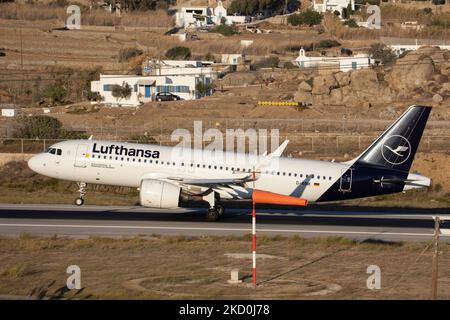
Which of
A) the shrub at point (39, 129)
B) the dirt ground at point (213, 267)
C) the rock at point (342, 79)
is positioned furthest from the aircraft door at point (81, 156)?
the rock at point (342, 79)

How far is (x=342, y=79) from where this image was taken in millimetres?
103875

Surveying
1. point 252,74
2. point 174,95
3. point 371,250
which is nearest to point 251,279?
point 371,250

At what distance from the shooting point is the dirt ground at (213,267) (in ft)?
89.3

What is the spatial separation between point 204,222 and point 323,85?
6224 cm

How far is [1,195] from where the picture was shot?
5178cm

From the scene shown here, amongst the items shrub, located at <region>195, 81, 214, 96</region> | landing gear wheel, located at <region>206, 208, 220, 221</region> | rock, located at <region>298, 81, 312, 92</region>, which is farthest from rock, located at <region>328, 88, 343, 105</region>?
landing gear wheel, located at <region>206, 208, 220, 221</region>

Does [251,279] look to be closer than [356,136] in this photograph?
Yes

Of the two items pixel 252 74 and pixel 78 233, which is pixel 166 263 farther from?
pixel 252 74

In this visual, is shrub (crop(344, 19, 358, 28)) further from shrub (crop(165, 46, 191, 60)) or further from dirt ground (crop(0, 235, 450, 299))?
dirt ground (crop(0, 235, 450, 299))

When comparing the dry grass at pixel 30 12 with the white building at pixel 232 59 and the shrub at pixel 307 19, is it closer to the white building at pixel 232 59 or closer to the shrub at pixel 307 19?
the white building at pixel 232 59

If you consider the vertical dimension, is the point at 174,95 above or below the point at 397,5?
below

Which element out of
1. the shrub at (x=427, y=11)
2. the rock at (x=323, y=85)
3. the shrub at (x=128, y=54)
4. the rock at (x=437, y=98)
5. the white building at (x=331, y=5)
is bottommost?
the rock at (x=437, y=98)

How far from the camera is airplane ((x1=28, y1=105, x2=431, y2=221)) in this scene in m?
42.8
